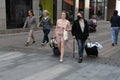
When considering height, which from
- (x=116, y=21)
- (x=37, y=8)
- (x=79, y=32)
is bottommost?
(x=79, y=32)

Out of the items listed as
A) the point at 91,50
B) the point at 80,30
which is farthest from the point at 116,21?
the point at 80,30

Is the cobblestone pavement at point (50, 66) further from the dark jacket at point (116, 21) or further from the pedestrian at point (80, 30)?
the dark jacket at point (116, 21)

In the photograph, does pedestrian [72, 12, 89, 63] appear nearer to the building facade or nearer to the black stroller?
the black stroller

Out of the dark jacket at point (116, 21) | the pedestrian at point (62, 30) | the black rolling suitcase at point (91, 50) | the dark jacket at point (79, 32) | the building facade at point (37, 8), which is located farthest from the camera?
the building facade at point (37, 8)

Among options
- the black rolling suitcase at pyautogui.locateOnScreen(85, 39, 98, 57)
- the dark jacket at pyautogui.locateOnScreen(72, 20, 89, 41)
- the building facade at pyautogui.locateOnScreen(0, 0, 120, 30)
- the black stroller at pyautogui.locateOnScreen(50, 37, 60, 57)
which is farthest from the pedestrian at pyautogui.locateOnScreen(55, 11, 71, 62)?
the building facade at pyautogui.locateOnScreen(0, 0, 120, 30)

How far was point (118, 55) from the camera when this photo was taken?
1112cm

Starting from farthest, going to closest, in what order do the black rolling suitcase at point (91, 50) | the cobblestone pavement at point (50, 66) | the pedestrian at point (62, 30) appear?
the black rolling suitcase at point (91, 50)
the pedestrian at point (62, 30)
the cobblestone pavement at point (50, 66)

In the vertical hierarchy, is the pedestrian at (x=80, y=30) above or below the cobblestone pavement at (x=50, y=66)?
above

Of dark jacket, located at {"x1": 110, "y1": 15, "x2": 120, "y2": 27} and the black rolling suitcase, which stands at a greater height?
dark jacket, located at {"x1": 110, "y1": 15, "x2": 120, "y2": 27}

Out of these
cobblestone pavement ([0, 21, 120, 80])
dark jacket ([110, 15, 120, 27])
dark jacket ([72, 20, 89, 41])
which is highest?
dark jacket ([110, 15, 120, 27])

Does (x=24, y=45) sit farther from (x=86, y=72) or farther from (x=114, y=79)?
(x=114, y=79)

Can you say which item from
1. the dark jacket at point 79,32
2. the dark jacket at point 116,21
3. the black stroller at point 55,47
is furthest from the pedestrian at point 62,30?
the dark jacket at point 116,21

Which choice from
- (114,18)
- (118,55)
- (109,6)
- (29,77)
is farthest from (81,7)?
(29,77)

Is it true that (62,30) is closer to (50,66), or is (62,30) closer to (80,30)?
(80,30)
